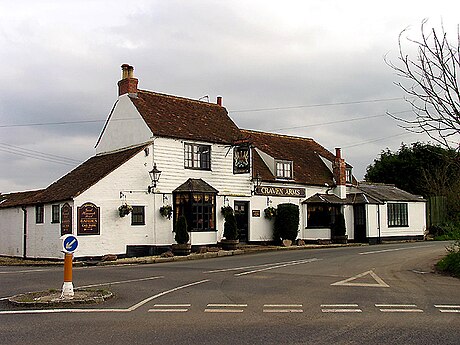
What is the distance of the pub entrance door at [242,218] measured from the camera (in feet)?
111

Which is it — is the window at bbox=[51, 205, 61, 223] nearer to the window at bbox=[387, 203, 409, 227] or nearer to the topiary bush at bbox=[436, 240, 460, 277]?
the topiary bush at bbox=[436, 240, 460, 277]

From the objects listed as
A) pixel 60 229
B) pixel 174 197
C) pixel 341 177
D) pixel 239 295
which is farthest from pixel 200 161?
pixel 239 295

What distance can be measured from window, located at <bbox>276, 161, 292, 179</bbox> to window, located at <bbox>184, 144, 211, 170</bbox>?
5.63 meters

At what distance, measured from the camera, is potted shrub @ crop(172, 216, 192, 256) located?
95.8 ft

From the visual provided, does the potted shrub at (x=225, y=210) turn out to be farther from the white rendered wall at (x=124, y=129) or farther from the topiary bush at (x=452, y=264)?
the topiary bush at (x=452, y=264)

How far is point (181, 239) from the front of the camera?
29.3 metres

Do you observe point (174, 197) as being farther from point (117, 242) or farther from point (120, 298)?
point (120, 298)

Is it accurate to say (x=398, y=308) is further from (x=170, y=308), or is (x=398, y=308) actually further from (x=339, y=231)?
(x=339, y=231)

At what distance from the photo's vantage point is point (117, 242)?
2820 cm

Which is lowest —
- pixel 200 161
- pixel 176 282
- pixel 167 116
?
pixel 176 282

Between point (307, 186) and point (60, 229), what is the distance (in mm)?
16223

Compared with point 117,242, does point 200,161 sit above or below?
above

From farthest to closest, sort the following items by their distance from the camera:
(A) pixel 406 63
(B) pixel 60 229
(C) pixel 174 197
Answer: (C) pixel 174 197 → (B) pixel 60 229 → (A) pixel 406 63

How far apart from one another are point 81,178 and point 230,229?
804 centimetres
